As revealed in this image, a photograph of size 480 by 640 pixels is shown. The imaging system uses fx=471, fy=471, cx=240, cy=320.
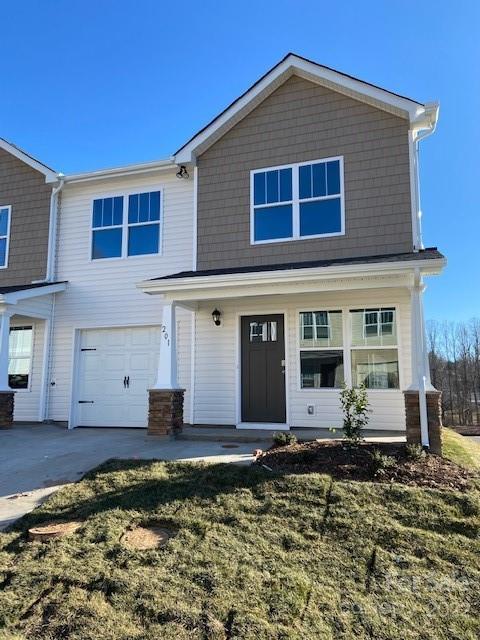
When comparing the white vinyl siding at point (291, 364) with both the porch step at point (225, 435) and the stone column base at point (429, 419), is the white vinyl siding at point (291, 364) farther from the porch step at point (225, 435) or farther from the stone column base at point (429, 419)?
the stone column base at point (429, 419)

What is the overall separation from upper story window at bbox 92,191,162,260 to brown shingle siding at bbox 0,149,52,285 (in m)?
1.41

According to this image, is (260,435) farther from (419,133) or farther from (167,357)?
(419,133)

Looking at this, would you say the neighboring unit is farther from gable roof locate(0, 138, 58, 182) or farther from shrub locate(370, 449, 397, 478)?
shrub locate(370, 449, 397, 478)

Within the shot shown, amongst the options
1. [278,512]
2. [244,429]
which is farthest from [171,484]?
[244,429]

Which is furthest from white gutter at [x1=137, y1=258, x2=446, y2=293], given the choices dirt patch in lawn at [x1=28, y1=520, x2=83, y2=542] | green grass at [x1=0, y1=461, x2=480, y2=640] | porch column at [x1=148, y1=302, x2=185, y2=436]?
dirt patch in lawn at [x1=28, y1=520, x2=83, y2=542]

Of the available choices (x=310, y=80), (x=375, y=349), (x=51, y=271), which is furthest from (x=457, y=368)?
(x=51, y=271)

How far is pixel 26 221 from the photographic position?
12102 millimetres

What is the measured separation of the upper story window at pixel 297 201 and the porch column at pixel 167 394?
265cm

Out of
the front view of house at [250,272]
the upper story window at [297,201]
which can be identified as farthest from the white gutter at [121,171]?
the upper story window at [297,201]

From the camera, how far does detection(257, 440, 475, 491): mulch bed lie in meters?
5.20

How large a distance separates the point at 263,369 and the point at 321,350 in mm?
1282

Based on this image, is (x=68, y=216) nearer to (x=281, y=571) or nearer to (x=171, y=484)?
(x=171, y=484)

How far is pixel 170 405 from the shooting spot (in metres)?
8.70

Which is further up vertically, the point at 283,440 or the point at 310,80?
the point at 310,80
